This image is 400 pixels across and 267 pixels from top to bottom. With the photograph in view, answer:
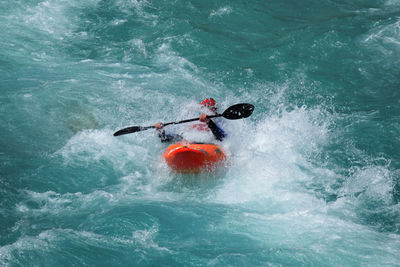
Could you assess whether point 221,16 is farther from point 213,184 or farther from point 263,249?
point 263,249

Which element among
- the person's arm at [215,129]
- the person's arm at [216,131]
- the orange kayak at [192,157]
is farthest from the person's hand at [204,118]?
the orange kayak at [192,157]

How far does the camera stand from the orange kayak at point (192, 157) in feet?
21.1

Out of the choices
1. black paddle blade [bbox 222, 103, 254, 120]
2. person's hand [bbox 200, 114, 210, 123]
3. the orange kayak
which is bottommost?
the orange kayak

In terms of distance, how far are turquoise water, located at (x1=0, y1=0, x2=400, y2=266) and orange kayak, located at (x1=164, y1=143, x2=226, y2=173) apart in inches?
8.3

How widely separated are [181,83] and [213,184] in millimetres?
3221

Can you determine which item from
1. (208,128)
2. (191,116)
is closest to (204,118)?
(208,128)

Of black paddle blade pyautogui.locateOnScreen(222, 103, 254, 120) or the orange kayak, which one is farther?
black paddle blade pyautogui.locateOnScreen(222, 103, 254, 120)

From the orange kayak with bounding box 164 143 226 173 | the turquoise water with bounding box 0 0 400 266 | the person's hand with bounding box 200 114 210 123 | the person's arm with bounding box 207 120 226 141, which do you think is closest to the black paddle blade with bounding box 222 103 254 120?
the person's arm with bounding box 207 120 226 141

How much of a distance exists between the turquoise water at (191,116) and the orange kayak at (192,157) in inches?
8.3

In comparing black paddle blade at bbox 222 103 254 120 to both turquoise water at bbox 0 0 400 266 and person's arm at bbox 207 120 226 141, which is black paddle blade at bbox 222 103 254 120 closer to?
person's arm at bbox 207 120 226 141

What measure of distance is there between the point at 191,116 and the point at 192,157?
5.21 feet

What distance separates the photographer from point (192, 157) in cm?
645

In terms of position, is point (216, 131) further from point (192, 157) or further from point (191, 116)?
point (191, 116)

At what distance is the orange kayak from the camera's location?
643cm
